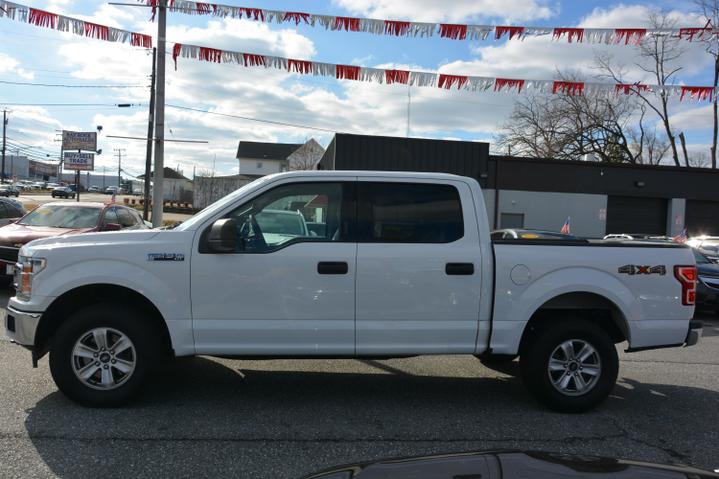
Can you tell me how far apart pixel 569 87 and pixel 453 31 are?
2947mm

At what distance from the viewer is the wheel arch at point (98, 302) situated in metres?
4.48

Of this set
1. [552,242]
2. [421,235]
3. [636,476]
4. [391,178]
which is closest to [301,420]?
[421,235]

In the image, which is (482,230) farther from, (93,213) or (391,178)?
(93,213)

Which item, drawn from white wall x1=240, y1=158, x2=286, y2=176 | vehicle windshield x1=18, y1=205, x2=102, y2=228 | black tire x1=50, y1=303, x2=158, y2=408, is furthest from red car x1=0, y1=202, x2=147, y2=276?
white wall x1=240, y1=158, x2=286, y2=176

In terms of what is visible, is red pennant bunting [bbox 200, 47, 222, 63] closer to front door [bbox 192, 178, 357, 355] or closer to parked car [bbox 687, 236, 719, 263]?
front door [bbox 192, 178, 357, 355]

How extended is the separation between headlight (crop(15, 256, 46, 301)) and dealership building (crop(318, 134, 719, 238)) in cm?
1994

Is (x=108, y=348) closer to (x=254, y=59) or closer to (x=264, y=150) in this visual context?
(x=254, y=59)

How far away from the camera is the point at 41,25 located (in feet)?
34.9

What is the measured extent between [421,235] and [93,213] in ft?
29.0

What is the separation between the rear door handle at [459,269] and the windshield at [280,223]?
4.13ft

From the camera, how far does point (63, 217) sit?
35.8 ft

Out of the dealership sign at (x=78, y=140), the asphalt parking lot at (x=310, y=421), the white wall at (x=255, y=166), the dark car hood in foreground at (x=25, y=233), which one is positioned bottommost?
the asphalt parking lot at (x=310, y=421)

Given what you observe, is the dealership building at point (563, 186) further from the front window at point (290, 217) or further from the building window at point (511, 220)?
the front window at point (290, 217)

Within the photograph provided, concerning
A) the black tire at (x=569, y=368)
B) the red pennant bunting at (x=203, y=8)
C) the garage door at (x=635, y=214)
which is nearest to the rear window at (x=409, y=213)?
the black tire at (x=569, y=368)
